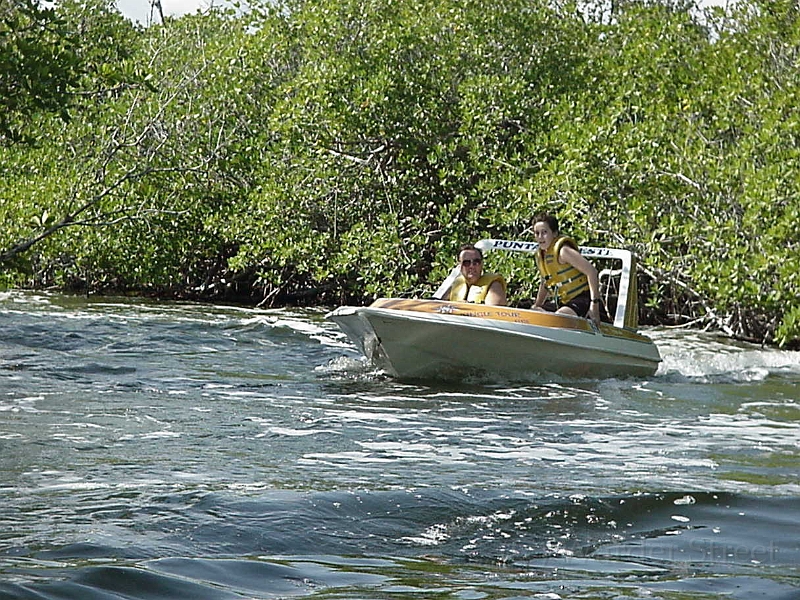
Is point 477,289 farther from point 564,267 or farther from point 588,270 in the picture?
point 588,270

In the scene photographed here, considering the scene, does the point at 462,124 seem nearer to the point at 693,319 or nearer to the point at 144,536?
the point at 693,319

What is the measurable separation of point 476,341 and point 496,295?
2.01 feet

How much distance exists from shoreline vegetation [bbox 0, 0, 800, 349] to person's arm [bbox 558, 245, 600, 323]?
3790mm

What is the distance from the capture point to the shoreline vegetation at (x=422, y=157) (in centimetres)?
1595

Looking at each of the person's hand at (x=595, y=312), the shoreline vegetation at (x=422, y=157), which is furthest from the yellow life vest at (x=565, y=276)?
the shoreline vegetation at (x=422, y=157)

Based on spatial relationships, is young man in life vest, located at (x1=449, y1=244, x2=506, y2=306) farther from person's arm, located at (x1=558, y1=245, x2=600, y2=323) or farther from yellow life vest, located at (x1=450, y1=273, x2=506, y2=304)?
person's arm, located at (x1=558, y1=245, x2=600, y2=323)

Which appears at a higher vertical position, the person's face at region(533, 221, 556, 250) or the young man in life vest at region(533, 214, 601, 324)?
the person's face at region(533, 221, 556, 250)

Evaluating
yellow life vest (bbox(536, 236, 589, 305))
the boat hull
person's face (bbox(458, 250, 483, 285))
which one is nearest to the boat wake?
the boat hull

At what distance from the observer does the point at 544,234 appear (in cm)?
1155

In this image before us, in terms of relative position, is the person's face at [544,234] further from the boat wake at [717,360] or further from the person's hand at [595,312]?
the boat wake at [717,360]

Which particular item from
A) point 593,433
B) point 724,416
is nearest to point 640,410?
point 724,416

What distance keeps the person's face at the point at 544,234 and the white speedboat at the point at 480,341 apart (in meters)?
0.84

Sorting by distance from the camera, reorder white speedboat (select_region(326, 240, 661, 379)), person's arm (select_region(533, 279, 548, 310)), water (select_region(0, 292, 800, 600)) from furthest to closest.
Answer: person's arm (select_region(533, 279, 548, 310)), white speedboat (select_region(326, 240, 661, 379)), water (select_region(0, 292, 800, 600))

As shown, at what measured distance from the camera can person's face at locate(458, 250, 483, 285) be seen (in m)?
11.4
